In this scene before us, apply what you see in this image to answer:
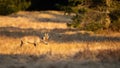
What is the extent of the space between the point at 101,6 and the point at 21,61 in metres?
5.36

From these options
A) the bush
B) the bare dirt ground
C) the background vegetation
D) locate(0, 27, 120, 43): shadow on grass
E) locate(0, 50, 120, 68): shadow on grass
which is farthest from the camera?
the bush

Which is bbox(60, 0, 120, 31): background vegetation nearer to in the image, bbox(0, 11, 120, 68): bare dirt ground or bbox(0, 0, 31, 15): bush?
bbox(0, 11, 120, 68): bare dirt ground

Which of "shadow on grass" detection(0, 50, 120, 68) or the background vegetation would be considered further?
the background vegetation

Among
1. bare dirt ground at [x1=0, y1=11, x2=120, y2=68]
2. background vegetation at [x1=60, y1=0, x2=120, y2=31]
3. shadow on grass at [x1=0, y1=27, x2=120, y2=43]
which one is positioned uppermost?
background vegetation at [x1=60, y1=0, x2=120, y2=31]

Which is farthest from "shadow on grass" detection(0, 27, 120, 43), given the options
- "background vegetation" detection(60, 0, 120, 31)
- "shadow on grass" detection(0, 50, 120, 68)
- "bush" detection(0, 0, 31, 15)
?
"bush" detection(0, 0, 31, 15)

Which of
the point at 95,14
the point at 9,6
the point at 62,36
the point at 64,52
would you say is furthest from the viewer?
the point at 9,6

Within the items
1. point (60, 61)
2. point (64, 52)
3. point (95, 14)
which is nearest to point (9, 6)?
point (95, 14)

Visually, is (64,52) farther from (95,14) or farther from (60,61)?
(95,14)

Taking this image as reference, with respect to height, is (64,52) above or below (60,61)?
below

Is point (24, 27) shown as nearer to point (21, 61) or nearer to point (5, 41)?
point (5, 41)

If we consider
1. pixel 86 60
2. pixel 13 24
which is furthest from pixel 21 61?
pixel 13 24

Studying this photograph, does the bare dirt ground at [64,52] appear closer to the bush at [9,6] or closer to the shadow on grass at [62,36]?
the shadow on grass at [62,36]

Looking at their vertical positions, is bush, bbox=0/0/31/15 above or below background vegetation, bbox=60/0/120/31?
below

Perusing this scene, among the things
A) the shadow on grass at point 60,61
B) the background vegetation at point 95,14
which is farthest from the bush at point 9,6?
the shadow on grass at point 60,61
